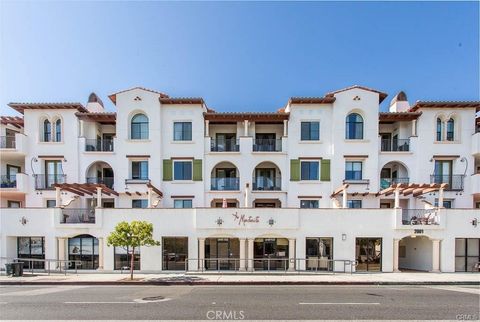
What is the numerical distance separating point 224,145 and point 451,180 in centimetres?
1966

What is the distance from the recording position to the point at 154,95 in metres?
22.1

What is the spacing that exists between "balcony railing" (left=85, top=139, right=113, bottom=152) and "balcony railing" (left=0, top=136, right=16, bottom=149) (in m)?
6.46

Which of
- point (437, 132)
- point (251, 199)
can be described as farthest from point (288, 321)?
point (437, 132)

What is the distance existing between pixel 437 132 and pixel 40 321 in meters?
28.6

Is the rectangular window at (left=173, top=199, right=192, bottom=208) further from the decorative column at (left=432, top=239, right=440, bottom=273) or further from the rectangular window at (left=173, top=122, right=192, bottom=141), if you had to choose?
the decorative column at (left=432, top=239, right=440, bottom=273)

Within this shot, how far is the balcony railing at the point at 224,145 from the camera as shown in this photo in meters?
22.6

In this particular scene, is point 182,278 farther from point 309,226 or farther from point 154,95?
point 154,95

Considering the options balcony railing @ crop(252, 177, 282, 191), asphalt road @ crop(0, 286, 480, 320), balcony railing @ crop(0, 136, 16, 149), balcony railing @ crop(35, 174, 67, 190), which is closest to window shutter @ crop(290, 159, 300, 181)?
Answer: balcony railing @ crop(252, 177, 282, 191)

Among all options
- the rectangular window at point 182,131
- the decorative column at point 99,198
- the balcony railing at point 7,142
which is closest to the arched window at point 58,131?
the balcony railing at point 7,142

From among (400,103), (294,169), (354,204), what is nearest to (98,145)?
Answer: (294,169)

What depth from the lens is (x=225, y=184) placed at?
22438 mm

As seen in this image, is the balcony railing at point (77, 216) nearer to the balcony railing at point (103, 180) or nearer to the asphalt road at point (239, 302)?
the balcony railing at point (103, 180)

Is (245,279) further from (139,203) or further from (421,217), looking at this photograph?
(421,217)

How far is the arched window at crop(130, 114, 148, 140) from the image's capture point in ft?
73.0
